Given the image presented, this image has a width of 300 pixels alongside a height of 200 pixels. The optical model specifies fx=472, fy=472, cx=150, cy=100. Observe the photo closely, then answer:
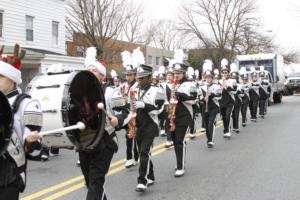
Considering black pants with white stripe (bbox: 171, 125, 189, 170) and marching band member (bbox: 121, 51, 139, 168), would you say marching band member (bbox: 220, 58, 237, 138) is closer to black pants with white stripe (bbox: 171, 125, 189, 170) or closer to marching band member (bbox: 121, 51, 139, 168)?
marching band member (bbox: 121, 51, 139, 168)

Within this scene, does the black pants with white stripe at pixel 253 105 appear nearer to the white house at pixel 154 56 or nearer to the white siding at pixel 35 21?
the white siding at pixel 35 21

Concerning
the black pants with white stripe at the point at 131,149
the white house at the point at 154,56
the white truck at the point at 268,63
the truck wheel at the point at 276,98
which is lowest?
the black pants with white stripe at the point at 131,149

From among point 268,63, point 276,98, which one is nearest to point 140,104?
point 268,63

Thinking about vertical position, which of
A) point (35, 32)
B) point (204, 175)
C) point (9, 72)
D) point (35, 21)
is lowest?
point (204, 175)

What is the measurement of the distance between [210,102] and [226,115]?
143 centimetres

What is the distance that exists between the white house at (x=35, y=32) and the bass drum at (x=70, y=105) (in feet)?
53.9

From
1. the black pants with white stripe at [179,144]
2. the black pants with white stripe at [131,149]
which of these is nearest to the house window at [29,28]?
the black pants with white stripe at [131,149]

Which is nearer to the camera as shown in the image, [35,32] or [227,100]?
[227,100]

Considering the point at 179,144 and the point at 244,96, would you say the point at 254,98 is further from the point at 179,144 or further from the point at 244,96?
the point at 179,144

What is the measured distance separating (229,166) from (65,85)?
5057 mm

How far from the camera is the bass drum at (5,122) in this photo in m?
3.34

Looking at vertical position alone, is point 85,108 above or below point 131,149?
above

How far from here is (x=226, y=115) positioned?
12.8 metres

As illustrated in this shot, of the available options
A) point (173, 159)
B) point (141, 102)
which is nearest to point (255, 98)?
point (173, 159)
